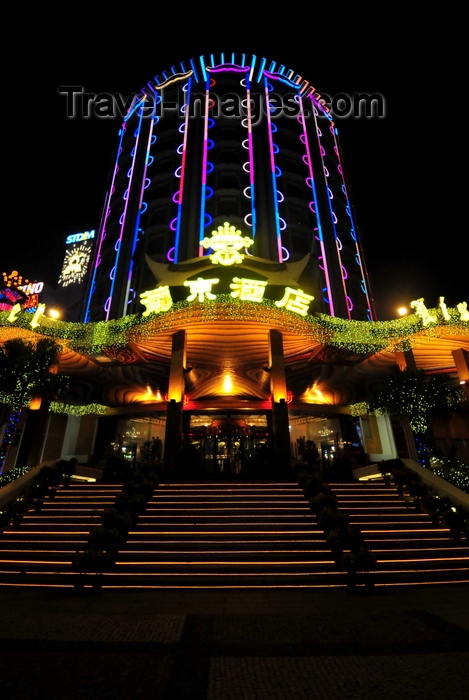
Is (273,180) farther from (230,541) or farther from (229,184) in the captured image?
(230,541)

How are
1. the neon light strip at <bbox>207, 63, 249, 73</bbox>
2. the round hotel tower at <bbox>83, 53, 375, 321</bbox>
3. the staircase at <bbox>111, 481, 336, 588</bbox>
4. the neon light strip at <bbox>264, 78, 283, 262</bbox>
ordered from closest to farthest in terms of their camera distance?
the staircase at <bbox>111, 481, 336, 588</bbox>
the neon light strip at <bbox>264, 78, 283, 262</bbox>
the round hotel tower at <bbox>83, 53, 375, 321</bbox>
the neon light strip at <bbox>207, 63, 249, 73</bbox>

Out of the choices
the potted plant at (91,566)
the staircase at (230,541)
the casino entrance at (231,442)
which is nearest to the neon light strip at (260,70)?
the casino entrance at (231,442)

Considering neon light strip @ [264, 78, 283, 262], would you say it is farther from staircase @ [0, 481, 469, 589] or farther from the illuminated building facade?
staircase @ [0, 481, 469, 589]

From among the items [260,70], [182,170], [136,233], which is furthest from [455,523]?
[260,70]

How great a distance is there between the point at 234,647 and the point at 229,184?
3364cm

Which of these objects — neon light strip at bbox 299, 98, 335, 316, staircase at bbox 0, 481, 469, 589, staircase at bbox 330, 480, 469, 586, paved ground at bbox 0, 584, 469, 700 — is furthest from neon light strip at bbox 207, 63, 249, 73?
paved ground at bbox 0, 584, 469, 700

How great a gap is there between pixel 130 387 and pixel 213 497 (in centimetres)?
1388

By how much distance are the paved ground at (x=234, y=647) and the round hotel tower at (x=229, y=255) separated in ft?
26.4

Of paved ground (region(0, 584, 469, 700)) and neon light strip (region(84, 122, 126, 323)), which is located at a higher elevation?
neon light strip (region(84, 122, 126, 323))

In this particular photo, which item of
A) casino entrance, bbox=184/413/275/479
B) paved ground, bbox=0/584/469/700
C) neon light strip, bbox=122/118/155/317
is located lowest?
Answer: paved ground, bbox=0/584/469/700

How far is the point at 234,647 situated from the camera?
4.04 m

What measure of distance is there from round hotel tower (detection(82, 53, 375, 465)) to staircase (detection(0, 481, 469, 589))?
3.42m

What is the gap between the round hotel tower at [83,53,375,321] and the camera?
97.8ft

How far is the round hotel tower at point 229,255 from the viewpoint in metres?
15.8
